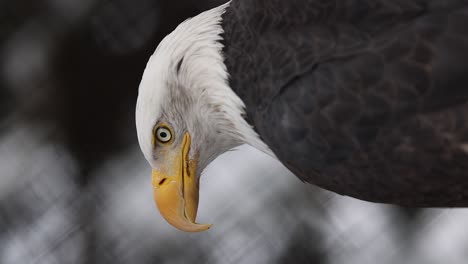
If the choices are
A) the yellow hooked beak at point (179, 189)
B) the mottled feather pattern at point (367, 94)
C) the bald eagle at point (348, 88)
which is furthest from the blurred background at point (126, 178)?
the mottled feather pattern at point (367, 94)

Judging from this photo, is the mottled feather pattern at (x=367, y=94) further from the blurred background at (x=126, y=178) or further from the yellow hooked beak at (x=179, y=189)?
the blurred background at (x=126, y=178)

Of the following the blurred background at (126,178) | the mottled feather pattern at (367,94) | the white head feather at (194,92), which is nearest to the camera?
the mottled feather pattern at (367,94)

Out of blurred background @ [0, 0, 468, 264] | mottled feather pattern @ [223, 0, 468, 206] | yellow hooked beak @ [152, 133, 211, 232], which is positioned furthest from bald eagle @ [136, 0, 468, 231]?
blurred background @ [0, 0, 468, 264]

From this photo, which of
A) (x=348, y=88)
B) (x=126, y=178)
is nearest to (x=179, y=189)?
(x=348, y=88)

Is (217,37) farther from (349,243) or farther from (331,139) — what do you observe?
(349,243)

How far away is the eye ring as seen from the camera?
1244 mm

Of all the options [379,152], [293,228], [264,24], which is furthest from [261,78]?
[293,228]

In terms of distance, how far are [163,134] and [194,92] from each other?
94 mm

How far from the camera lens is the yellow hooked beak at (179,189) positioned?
1.27 metres

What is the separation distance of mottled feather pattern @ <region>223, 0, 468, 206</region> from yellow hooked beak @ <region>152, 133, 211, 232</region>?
0.75 ft

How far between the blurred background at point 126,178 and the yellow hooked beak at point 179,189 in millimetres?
672

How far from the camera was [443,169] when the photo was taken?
96cm

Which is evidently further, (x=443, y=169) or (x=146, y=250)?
(x=146, y=250)

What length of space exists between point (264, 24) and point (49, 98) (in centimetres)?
113
